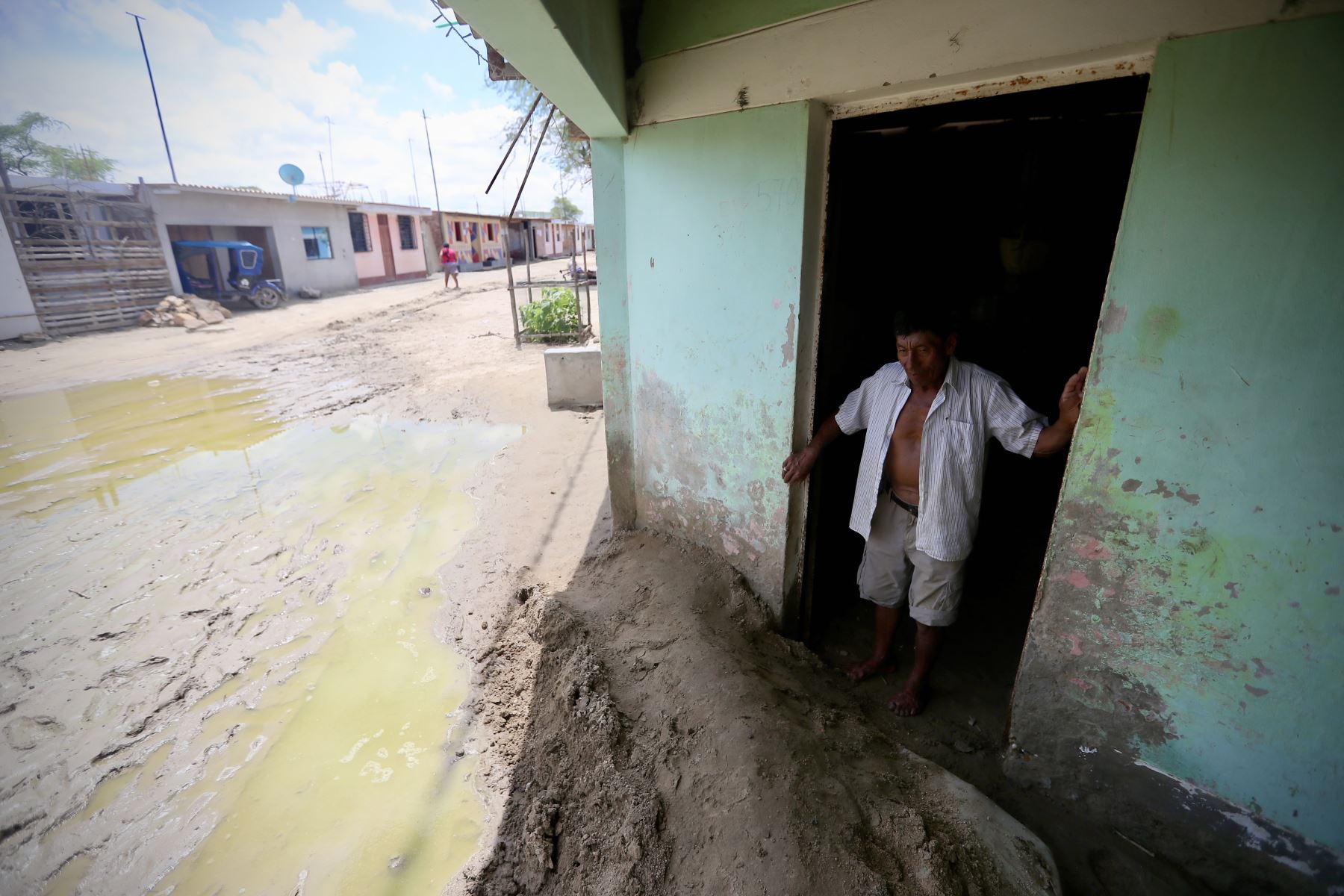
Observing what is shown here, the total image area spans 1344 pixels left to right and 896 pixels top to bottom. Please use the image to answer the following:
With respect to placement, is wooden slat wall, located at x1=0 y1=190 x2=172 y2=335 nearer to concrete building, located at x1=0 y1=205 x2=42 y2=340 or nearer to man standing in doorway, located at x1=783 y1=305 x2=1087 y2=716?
concrete building, located at x1=0 y1=205 x2=42 y2=340


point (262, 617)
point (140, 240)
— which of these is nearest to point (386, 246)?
point (140, 240)

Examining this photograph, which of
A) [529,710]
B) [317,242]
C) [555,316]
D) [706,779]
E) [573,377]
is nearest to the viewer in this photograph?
[706,779]

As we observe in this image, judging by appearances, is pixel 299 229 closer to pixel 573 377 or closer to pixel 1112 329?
pixel 573 377

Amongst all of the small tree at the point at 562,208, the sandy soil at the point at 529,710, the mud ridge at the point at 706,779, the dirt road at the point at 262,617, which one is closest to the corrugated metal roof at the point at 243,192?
the dirt road at the point at 262,617

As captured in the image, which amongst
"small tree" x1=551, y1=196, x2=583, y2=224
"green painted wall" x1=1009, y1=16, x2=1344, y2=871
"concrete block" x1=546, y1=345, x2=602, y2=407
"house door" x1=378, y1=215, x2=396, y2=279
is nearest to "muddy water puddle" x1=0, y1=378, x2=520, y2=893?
"concrete block" x1=546, y1=345, x2=602, y2=407

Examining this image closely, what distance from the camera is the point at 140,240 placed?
16266 mm

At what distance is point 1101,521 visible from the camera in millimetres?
2117

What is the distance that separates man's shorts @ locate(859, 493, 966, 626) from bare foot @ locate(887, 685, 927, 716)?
1.36ft

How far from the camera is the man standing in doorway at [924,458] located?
258 cm

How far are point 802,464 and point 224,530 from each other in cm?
520

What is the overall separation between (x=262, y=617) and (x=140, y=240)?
18425mm

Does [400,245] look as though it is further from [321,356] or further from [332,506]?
[332,506]

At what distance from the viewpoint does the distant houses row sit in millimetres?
13688

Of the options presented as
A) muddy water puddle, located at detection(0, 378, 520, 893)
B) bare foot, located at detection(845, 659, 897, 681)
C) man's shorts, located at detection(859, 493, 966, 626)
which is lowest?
muddy water puddle, located at detection(0, 378, 520, 893)
